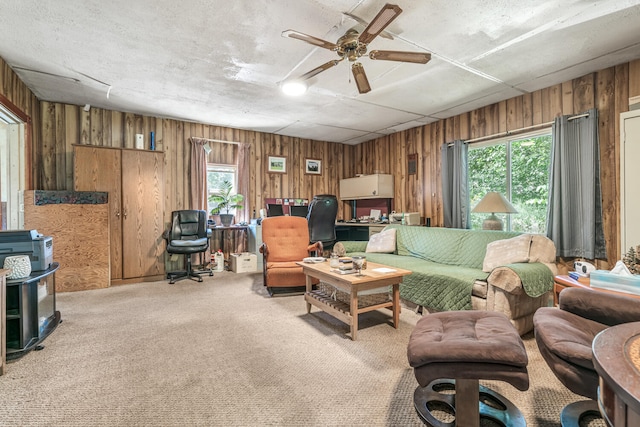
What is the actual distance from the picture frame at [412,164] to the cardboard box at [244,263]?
10.5ft

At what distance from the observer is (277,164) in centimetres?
598

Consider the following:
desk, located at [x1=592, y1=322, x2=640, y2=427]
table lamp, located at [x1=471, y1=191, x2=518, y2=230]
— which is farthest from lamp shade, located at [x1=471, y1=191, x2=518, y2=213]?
desk, located at [x1=592, y1=322, x2=640, y2=427]

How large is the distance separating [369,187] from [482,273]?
3271 millimetres

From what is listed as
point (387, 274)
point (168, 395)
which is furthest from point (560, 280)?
point (168, 395)

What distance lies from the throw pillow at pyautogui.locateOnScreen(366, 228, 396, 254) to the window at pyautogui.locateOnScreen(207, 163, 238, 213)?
9.09 ft

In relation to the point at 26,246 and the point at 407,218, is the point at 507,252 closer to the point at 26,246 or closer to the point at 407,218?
the point at 407,218

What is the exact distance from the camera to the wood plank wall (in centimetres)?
313

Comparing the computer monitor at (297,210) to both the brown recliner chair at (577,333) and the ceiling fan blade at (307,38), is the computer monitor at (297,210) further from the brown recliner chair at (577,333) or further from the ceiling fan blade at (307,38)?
the brown recliner chair at (577,333)

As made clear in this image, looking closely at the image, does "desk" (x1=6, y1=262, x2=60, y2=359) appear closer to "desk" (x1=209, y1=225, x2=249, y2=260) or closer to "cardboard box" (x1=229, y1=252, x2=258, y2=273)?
"cardboard box" (x1=229, y1=252, x2=258, y2=273)

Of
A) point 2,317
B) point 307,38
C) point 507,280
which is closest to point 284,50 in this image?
point 307,38

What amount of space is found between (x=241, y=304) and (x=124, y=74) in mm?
2853

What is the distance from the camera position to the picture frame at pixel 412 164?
539 centimetres

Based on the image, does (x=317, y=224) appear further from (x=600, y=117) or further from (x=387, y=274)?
(x=600, y=117)

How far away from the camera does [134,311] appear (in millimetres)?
3189
